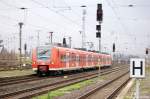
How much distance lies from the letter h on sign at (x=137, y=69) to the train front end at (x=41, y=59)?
26.0 metres

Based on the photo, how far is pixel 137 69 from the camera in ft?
38.1

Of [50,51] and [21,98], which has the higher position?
[50,51]

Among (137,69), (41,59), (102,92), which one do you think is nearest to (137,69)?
(137,69)

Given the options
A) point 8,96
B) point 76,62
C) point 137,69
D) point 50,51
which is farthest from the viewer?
point 76,62

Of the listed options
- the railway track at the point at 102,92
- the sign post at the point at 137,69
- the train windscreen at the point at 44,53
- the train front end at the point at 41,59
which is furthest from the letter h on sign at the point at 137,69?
the train windscreen at the point at 44,53

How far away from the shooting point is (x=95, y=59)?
2554 inches

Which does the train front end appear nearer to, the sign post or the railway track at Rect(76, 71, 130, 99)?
the railway track at Rect(76, 71, 130, 99)

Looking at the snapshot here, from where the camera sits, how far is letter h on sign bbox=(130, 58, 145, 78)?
37.9 feet

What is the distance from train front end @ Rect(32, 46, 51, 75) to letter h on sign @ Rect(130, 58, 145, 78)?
26.0m

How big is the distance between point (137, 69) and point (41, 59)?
26686 millimetres

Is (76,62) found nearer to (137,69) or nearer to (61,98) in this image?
(61,98)

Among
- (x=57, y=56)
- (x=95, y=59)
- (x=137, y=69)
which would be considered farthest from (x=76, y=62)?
(x=137, y=69)

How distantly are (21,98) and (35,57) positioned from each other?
2007 centimetres

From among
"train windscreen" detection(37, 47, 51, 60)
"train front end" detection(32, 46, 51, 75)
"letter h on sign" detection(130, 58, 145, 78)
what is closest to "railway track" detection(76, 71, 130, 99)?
"letter h on sign" detection(130, 58, 145, 78)
